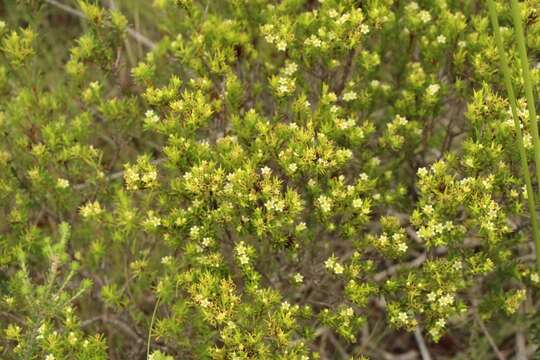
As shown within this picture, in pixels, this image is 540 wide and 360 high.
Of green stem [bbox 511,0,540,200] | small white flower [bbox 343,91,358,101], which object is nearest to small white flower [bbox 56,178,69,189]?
small white flower [bbox 343,91,358,101]

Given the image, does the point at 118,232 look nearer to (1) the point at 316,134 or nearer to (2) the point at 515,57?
(1) the point at 316,134

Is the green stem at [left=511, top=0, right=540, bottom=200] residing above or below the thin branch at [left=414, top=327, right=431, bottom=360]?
above

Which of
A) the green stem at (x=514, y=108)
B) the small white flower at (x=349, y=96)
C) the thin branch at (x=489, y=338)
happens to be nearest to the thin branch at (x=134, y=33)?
the small white flower at (x=349, y=96)

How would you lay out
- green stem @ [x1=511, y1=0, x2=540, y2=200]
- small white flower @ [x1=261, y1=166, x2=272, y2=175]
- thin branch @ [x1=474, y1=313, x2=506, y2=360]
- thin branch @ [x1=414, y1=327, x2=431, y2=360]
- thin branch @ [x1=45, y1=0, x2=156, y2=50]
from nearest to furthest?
green stem @ [x1=511, y1=0, x2=540, y2=200], small white flower @ [x1=261, y1=166, x2=272, y2=175], thin branch @ [x1=474, y1=313, x2=506, y2=360], thin branch @ [x1=414, y1=327, x2=431, y2=360], thin branch @ [x1=45, y1=0, x2=156, y2=50]

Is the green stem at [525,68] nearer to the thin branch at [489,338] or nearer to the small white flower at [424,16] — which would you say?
the small white flower at [424,16]

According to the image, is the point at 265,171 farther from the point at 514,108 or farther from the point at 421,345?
the point at 421,345

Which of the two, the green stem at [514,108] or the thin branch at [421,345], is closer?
the green stem at [514,108]

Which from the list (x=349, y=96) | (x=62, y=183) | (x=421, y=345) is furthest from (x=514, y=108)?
(x=62, y=183)

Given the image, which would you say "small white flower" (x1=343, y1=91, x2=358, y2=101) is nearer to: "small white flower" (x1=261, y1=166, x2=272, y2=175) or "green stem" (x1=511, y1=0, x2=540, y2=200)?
"small white flower" (x1=261, y1=166, x2=272, y2=175)
